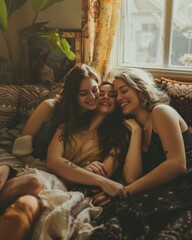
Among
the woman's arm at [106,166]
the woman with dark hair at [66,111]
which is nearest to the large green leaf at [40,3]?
the woman with dark hair at [66,111]

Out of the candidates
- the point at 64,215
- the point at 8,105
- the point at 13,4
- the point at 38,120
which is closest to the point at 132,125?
the point at 38,120

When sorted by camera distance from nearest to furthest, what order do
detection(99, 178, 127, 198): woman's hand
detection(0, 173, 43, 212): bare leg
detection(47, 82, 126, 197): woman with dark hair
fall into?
detection(0, 173, 43, 212): bare leg
detection(99, 178, 127, 198): woman's hand
detection(47, 82, 126, 197): woman with dark hair

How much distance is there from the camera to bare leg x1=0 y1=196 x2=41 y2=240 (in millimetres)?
1259

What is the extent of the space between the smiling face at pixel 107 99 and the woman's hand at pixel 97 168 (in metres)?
0.32

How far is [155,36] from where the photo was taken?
8.92 ft

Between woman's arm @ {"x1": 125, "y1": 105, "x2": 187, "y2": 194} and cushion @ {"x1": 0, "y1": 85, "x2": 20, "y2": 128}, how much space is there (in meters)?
1.01

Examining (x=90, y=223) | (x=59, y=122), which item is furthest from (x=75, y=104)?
(x=90, y=223)

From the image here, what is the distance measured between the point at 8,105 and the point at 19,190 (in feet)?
2.95

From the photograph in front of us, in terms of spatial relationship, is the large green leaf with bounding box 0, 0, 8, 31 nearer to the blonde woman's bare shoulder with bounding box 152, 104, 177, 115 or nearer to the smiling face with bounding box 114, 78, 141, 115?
the smiling face with bounding box 114, 78, 141, 115

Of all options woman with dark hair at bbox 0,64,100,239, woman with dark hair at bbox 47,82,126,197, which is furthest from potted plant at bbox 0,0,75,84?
woman with dark hair at bbox 47,82,126,197

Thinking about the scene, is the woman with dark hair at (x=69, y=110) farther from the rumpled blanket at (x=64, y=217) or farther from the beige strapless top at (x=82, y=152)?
the rumpled blanket at (x=64, y=217)

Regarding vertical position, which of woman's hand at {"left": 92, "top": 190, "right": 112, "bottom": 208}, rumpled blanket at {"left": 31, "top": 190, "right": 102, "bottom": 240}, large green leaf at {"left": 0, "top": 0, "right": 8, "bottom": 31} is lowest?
woman's hand at {"left": 92, "top": 190, "right": 112, "bottom": 208}

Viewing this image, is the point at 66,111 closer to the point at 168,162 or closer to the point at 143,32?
the point at 168,162

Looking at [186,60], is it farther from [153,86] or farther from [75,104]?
[75,104]
